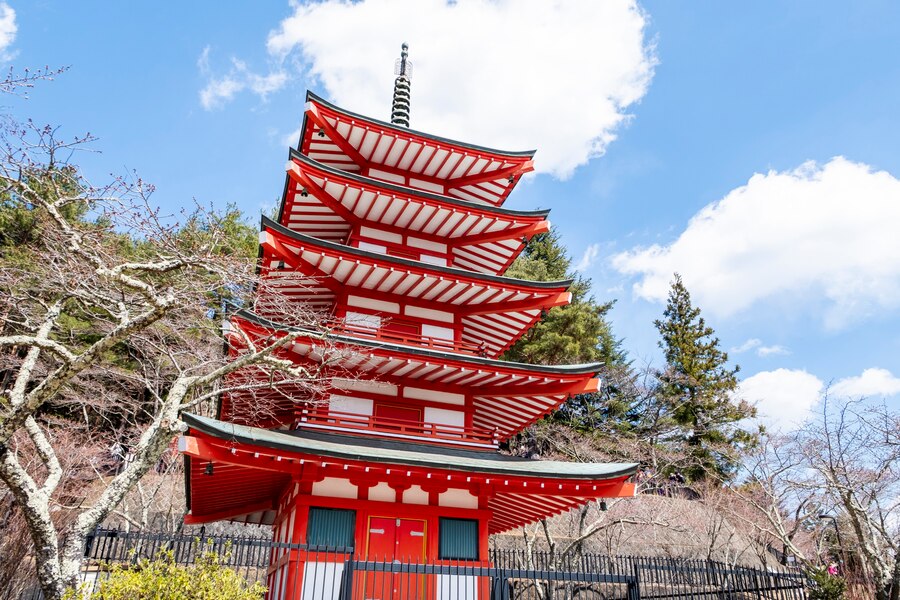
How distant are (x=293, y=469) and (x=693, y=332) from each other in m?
37.9

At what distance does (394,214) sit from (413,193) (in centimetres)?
104

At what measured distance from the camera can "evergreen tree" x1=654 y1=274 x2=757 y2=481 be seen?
35656 mm

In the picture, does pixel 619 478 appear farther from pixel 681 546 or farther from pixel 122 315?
pixel 681 546

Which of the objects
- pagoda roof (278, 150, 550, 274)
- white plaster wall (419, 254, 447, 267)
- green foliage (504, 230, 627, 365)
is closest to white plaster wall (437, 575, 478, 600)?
white plaster wall (419, 254, 447, 267)

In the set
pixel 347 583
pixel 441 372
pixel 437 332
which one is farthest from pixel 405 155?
pixel 347 583

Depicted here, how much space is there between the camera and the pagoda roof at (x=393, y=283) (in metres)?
13.8

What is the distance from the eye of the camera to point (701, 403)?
37.6 meters

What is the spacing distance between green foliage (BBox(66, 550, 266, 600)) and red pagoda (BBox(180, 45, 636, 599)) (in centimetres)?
213

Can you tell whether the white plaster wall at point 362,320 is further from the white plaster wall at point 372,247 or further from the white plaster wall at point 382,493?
the white plaster wall at point 382,493

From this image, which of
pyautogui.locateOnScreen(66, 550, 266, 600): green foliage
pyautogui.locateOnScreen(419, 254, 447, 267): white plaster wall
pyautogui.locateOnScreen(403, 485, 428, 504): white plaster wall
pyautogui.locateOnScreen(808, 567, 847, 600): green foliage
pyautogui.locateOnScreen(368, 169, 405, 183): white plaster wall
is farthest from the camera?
pyautogui.locateOnScreen(368, 169, 405, 183): white plaster wall

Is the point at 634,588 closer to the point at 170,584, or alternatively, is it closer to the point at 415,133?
the point at 170,584

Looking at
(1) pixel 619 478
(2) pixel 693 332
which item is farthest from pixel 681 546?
(1) pixel 619 478

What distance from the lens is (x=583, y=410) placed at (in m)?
36.9

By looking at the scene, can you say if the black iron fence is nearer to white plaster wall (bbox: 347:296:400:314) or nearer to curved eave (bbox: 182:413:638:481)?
curved eave (bbox: 182:413:638:481)
